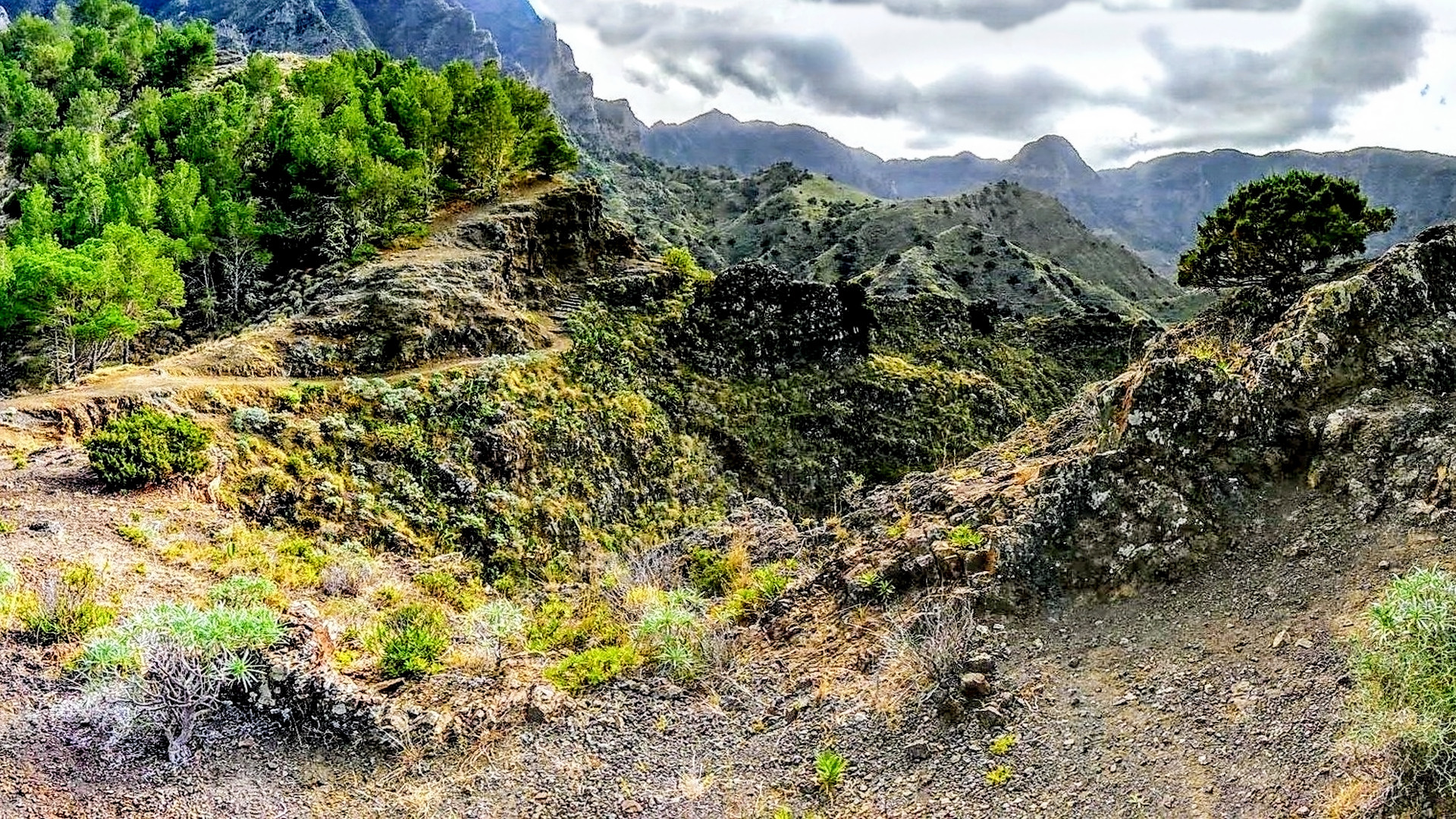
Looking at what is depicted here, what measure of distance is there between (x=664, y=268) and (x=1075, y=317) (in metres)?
25.1

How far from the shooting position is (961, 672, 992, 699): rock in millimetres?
8914

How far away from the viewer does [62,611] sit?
9.78 metres

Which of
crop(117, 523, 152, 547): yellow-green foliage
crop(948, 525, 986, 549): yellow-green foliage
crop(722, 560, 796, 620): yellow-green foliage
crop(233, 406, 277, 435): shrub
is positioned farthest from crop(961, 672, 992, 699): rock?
crop(233, 406, 277, 435): shrub

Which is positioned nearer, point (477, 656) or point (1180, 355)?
point (477, 656)

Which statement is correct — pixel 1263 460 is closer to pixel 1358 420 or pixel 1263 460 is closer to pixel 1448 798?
pixel 1358 420

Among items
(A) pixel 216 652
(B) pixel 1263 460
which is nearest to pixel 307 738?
(A) pixel 216 652

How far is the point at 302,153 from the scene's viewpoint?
1358 inches

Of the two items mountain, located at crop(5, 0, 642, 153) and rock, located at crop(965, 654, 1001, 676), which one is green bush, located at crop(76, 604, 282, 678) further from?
mountain, located at crop(5, 0, 642, 153)

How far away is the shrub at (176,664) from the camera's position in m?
8.43

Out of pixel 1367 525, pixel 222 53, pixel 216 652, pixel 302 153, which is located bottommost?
pixel 216 652

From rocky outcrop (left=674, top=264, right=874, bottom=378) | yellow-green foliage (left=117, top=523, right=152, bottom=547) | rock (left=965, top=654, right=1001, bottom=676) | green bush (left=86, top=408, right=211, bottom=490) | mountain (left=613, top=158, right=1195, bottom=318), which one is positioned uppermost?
mountain (left=613, top=158, right=1195, bottom=318)

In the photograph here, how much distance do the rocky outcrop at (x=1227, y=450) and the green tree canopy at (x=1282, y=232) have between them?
16.5m

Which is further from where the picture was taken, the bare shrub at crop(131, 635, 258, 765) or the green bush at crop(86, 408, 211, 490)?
the green bush at crop(86, 408, 211, 490)

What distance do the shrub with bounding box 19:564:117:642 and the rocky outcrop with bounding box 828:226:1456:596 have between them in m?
9.73
